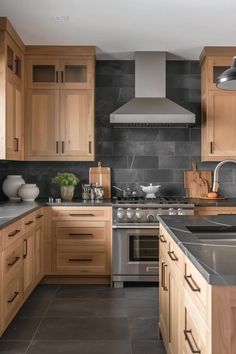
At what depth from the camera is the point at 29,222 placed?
3.75 m

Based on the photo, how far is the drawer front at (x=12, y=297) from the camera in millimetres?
2932

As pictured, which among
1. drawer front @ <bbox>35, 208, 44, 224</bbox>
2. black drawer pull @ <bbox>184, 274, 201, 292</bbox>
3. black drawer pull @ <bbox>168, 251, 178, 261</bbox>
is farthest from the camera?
→ drawer front @ <bbox>35, 208, 44, 224</bbox>

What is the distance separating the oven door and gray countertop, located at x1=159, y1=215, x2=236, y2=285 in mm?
1697

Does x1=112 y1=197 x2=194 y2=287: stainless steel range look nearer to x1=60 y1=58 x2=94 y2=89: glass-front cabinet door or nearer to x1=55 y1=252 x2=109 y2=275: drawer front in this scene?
x1=55 y1=252 x2=109 y2=275: drawer front

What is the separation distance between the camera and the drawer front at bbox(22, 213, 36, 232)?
3.59 metres

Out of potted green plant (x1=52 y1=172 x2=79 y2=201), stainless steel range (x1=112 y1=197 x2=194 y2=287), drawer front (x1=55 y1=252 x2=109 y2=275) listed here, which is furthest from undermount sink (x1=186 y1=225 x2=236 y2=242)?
potted green plant (x1=52 y1=172 x2=79 y2=201)

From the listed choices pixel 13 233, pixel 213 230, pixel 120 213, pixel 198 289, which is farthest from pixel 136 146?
pixel 198 289

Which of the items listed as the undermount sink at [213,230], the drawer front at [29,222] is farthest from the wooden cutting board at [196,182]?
the undermount sink at [213,230]

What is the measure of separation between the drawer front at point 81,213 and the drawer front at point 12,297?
1.05 meters

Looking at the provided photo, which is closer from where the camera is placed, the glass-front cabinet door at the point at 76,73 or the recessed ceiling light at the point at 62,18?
the recessed ceiling light at the point at 62,18

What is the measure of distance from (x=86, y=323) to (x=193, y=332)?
5.80 feet

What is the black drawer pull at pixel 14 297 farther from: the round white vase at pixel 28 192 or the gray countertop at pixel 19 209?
the round white vase at pixel 28 192

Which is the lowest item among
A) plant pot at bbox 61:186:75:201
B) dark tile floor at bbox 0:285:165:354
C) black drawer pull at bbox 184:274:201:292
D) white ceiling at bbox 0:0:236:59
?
dark tile floor at bbox 0:285:165:354

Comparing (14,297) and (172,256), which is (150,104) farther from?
(172,256)
